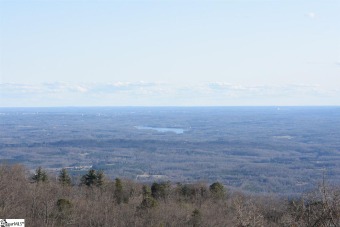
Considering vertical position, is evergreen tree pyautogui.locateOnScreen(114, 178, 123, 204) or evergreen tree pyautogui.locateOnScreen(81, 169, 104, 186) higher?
evergreen tree pyautogui.locateOnScreen(81, 169, 104, 186)

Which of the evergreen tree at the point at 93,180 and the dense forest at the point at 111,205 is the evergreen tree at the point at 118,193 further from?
the evergreen tree at the point at 93,180

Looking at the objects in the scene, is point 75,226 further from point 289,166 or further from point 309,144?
point 309,144

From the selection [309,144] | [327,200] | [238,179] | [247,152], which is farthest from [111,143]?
[327,200]

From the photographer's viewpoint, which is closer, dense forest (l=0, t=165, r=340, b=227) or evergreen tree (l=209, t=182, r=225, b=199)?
dense forest (l=0, t=165, r=340, b=227)

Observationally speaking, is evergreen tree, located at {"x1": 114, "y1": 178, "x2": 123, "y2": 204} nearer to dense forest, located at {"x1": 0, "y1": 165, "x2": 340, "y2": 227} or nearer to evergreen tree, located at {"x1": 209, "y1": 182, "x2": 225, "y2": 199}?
dense forest, located at {"x1": 0, "y1": 165, "x2": 340, "y2": 227}

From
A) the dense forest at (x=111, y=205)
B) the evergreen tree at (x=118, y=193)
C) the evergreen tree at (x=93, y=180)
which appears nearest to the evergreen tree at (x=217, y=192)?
the dense forest at (x=111, y=205)

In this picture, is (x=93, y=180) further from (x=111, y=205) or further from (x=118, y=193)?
(x=111, y=205)

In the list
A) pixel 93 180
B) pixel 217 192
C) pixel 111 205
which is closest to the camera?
pixel 111 205

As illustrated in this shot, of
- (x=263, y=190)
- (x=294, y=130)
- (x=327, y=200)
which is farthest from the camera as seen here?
(x=294, y=130)

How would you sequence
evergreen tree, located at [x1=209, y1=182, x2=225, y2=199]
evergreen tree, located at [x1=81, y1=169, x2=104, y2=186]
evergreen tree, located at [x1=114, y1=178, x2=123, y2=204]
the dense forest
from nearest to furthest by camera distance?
the dense forest
evergreen tree, located at [x1=114, y1=178, x2=123, y2=204]
evergreen tree, located at [x1=81, y1=169, x2=104, y2=186]
evergreen tree, located at [x1=209, y1=182, x2=225, y2=199]

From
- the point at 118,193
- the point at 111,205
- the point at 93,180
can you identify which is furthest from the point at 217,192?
the point at 111,205

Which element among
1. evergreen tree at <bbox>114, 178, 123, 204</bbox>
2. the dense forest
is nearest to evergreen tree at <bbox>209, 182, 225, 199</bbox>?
the dense forest
